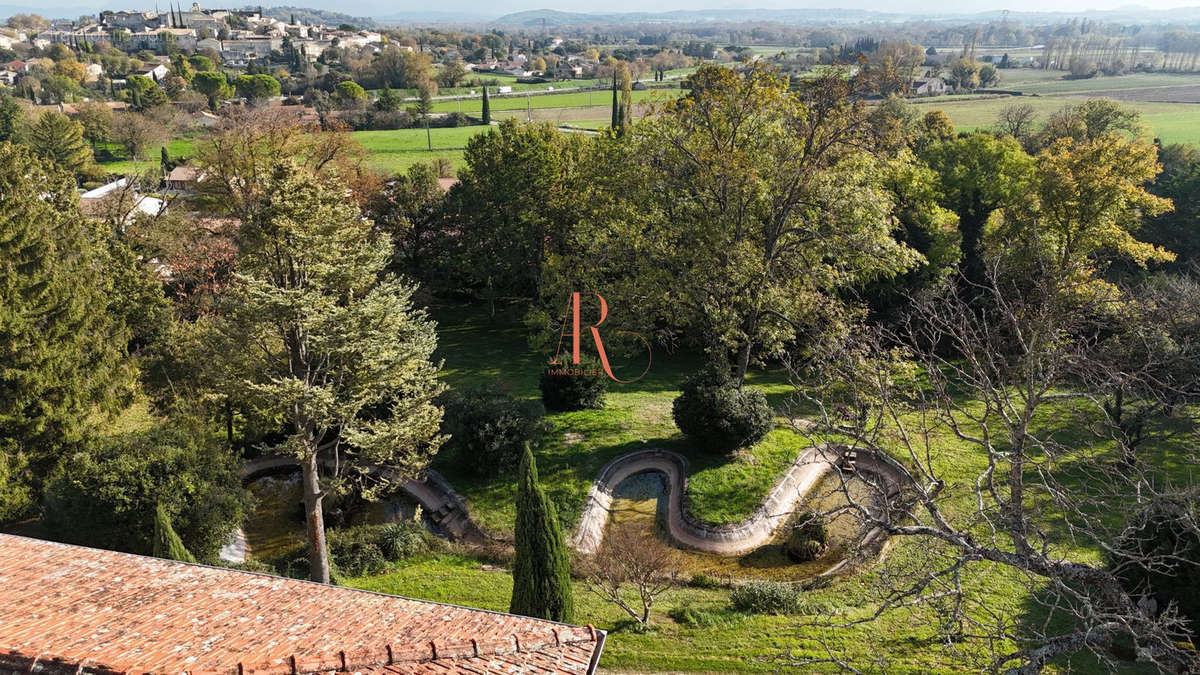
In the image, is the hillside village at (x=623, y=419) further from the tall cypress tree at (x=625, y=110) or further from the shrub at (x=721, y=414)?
the tall cypress tree at (x=625, y=110)

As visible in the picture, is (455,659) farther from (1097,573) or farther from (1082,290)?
(1082,290)

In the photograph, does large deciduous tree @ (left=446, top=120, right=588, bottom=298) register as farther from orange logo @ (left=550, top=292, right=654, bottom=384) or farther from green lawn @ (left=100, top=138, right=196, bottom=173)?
green lawn @ (left=100, top=138, right=196, bottom=173)

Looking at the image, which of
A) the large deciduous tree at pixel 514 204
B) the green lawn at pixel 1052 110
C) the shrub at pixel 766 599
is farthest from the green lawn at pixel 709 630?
the green lawn at pixel 1052 110

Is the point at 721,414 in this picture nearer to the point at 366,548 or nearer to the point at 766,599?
the point at 766,599

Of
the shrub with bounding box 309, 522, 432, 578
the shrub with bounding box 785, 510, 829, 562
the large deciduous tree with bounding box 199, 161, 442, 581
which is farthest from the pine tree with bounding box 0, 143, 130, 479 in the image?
the shrub with bounding box 785, 510, 829, 562

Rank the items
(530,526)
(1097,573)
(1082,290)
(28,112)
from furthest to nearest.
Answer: (28,112) → (1082,290) → (530,526) → (1097,573)

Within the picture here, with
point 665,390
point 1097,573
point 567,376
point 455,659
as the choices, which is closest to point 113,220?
point 567,376

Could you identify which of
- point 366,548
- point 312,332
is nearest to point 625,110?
point 312,332
